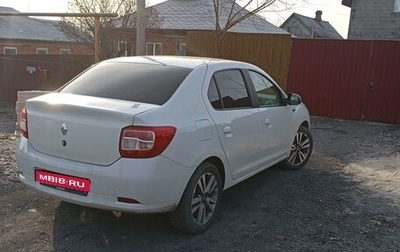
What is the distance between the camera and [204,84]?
12.5 ft

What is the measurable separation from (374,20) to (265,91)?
1503 cm

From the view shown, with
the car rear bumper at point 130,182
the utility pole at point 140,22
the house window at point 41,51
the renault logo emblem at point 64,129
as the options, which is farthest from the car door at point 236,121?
the house window at point 41,51

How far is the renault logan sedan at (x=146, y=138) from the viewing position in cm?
313

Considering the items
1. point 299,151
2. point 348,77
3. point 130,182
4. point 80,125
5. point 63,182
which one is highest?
point 348,77

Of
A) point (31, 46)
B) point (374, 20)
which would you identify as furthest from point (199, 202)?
point (31, 46)

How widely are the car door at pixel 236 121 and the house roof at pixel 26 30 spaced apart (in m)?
26.9

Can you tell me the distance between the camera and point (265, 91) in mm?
4957

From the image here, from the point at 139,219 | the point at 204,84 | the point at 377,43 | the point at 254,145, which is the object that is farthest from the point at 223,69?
the point at 377,43

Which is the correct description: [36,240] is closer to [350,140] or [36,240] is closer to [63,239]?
[63,239]

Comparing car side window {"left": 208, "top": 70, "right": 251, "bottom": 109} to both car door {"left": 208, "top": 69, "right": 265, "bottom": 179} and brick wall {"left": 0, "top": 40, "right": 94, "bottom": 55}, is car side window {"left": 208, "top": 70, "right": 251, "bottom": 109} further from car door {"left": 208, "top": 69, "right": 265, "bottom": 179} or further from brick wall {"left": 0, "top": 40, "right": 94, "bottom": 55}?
brick wall {"left": 0, "top": 40, "right": 94, "bottom": 55}

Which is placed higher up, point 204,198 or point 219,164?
point 219,164

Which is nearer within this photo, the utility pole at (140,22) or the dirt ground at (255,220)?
the dirt ground at (255,220)

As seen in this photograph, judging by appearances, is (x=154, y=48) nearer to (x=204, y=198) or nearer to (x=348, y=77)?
(x=348, y=77)

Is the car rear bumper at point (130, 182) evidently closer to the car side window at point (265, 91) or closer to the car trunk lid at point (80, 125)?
the car trunk lid at point (80, 125)
